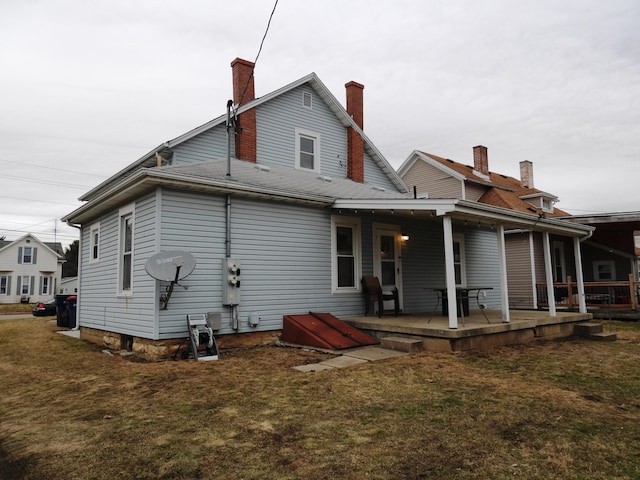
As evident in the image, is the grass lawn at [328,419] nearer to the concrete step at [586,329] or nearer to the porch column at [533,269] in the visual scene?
the concrete step at [586,329]

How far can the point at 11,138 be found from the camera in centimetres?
3431

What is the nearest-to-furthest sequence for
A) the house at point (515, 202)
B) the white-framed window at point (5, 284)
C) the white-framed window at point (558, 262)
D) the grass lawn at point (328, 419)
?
the grass lawn at point (328, 419) < the house at point (515, 202) < the white-framed window at point (558, 262) < the white-framed window at point (5, 284)

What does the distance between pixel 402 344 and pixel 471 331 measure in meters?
1.23

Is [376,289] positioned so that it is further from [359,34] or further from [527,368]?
[359,34]

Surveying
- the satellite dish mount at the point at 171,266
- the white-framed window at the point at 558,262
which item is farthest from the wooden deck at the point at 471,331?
the white-framed window at the point at 558,262

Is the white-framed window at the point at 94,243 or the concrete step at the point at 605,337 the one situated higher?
the white-framed window at the point at 94,243

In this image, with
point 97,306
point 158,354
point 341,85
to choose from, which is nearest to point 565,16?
point 341,85

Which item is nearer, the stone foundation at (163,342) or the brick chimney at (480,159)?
the stone foundation at (163,342)

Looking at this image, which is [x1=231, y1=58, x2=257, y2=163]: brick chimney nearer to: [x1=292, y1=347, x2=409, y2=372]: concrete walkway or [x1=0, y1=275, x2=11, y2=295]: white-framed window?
[x1=292, y1=347, x2=409, y2=372]: concrete walkway

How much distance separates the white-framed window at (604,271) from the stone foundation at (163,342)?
53.2 ft

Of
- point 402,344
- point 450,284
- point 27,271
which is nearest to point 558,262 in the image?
point 450,284

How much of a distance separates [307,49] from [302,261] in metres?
4.37

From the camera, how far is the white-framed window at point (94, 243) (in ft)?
34.3

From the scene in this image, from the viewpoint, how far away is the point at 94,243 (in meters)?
10.8
